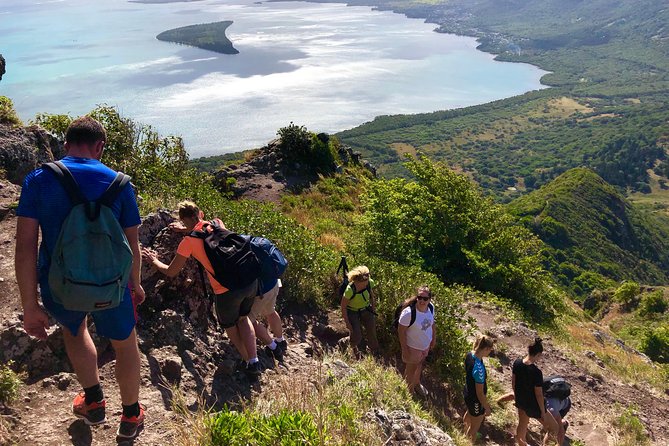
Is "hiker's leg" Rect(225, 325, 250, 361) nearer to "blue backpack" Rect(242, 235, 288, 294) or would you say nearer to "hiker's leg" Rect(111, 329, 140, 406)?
"blue backpack" Rect(242, 235, 288, 294)

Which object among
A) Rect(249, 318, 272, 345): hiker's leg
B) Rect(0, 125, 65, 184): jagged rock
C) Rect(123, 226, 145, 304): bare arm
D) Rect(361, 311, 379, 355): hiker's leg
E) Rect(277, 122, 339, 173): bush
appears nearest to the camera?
Rect(123, 226, 145, 304): bare arm

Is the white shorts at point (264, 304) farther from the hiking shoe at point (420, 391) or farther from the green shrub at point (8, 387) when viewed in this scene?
the hiking shoe at point (420, 391)

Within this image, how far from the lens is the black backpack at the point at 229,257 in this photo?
3.76 meters

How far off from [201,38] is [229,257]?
12792cm

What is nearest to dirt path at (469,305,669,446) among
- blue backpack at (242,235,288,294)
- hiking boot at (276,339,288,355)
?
hiking boot at (276,339,288,355)

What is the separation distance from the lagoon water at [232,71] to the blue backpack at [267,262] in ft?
157

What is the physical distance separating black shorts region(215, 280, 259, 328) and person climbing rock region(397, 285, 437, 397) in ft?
6.39

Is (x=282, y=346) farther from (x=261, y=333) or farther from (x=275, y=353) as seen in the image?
(x=261, y=333)

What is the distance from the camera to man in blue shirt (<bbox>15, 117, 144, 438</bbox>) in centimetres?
245

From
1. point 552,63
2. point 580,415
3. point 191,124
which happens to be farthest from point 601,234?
point 552,63

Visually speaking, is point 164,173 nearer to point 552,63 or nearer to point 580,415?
point 580,415

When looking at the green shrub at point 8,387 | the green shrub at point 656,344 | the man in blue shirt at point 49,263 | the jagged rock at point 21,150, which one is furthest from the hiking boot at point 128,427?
the green shrub at point 656,344

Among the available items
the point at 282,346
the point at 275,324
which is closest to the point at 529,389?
the point at 282,346

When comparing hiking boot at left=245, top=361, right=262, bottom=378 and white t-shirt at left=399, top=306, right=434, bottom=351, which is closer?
hiking boot at left=245, top=361, right=262, bottom=378
